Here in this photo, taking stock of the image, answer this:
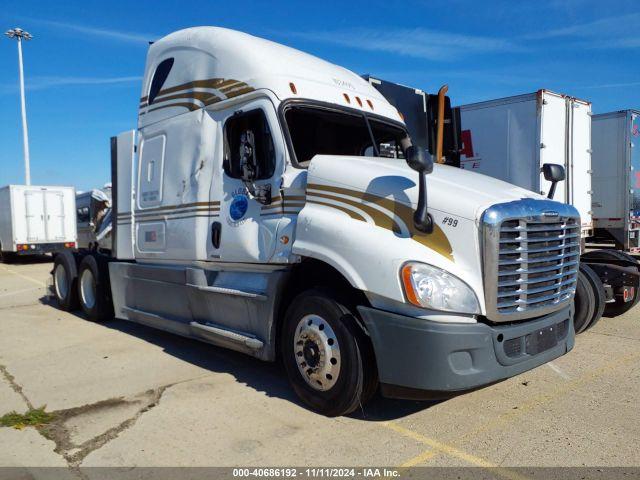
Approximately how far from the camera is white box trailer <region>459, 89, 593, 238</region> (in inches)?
411

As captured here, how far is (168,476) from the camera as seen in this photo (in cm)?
350

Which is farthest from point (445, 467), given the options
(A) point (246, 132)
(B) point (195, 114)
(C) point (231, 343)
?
(B) point (195, 114)

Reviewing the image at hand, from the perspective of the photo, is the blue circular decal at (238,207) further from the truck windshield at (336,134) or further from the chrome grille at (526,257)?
the chrome grille at (526,257)

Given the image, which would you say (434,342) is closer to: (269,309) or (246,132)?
(269,309)

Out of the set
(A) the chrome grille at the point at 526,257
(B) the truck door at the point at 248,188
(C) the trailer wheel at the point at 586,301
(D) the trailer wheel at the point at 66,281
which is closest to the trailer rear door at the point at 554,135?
(C) the trailer wheel at the point at 586,301

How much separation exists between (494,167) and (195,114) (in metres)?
7.03

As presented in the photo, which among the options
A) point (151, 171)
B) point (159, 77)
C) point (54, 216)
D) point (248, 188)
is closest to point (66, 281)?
point (151, 171)

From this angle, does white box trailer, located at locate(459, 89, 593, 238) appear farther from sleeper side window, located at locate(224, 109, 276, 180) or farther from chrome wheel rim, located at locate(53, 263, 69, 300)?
chrome wheel rim, located at locate(53, 263, 69, 300)

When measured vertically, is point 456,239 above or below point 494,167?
below

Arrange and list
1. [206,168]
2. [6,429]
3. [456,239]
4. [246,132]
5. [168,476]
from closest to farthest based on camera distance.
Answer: [168,476] < [456,239] < [6,429] < [246,132] < [206,168]

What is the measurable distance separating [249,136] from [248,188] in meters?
0.47

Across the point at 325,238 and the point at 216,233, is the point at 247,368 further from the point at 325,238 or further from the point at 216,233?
the point at 325,238

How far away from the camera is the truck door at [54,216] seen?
2088 cm

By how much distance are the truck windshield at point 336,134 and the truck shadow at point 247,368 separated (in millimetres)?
2118
